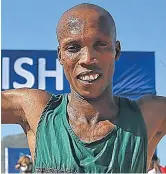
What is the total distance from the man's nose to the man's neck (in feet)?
0.35

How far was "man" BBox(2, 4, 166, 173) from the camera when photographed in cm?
102

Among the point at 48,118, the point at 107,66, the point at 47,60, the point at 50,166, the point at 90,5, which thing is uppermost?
the point at 47,60

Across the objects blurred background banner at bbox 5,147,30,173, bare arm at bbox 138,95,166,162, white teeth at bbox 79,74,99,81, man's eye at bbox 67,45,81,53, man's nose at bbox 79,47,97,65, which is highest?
man's eye at bbox 67,45,81,53

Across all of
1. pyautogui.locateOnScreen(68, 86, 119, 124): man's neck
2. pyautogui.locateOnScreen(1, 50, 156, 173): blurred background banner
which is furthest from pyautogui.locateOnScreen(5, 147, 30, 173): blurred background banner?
pyautogui.locateOnScreen(68, 86, 119, 124): man's neck

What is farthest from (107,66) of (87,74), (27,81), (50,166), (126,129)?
(27,81)

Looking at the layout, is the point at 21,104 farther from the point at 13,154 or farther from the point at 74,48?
the point at 13,154

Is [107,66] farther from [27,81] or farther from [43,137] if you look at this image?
[27,81]

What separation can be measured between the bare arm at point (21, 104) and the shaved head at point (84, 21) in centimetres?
18

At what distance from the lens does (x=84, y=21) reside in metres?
1.03

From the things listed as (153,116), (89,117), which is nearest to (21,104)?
(89,117)

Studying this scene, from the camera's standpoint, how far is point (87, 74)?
1.02 metres

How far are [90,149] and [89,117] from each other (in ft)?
0.28

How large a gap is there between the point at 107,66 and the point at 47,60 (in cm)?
373

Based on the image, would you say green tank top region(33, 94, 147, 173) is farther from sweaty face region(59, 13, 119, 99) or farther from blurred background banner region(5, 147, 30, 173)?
blurred background banner region(5, 147, 30, 173)
